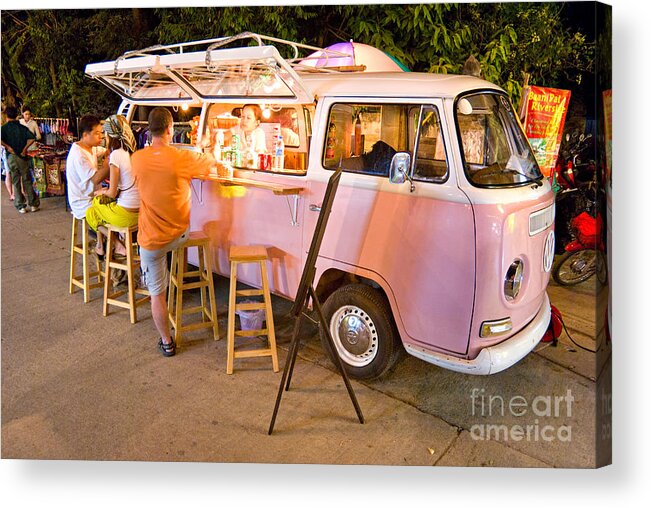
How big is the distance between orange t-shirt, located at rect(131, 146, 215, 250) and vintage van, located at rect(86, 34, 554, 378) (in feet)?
1.45

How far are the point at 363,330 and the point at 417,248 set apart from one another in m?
0.82

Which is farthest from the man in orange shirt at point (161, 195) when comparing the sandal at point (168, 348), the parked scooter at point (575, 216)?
the parked scooter at point (575, 216)

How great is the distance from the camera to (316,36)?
5051 millimetres

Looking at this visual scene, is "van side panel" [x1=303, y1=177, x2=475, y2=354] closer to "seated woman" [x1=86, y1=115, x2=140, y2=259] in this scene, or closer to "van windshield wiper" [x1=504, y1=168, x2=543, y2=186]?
"van windshield wiper" [x1=504, y1=168, x2=543, y2=186]

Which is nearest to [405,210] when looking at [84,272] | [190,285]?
[190,285]

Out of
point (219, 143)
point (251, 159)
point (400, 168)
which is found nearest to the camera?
point (400, 168)

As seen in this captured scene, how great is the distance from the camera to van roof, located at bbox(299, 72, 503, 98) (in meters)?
3.43

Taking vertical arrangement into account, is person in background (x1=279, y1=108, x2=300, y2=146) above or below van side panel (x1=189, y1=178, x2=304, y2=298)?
above

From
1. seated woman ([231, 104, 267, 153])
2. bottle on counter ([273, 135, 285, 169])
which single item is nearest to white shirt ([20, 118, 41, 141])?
seated woman ([231, 104, 267, 153])

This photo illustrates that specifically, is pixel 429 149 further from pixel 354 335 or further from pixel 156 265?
pixel 156 265

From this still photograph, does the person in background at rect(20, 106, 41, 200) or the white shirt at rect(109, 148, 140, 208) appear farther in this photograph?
the white shirt at rect(109, 148, 140, 208)

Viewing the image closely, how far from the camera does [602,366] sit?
322 cm

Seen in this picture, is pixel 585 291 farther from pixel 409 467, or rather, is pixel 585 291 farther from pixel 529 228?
pixel 409 467

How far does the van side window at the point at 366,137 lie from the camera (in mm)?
3662
